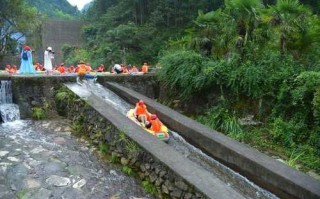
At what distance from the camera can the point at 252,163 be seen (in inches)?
263

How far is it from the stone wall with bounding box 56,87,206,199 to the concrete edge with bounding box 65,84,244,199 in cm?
8

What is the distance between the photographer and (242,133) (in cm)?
934

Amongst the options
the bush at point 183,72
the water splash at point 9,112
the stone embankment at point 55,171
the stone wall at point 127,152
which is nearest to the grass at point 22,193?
the stone embankment at point 55,171

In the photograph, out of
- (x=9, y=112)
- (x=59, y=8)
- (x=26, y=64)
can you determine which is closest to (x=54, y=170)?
(x=9, y=112)

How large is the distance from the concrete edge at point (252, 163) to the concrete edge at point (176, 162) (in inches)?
52.6

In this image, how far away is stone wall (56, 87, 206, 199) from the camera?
5.41 metres

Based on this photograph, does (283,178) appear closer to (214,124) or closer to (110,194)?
(110,194)

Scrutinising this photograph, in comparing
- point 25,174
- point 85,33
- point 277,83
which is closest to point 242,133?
point 277,83

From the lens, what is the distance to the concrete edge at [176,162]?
5.04m

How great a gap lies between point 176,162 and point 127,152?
130 centimetres

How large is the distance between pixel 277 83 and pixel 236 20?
272cm

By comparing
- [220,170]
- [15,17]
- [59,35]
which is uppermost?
[15,17]

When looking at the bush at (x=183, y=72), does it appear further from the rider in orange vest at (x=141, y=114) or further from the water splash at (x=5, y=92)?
the water splash at (x=5, y=92)

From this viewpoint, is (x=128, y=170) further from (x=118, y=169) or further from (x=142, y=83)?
(x=142, y=83)
